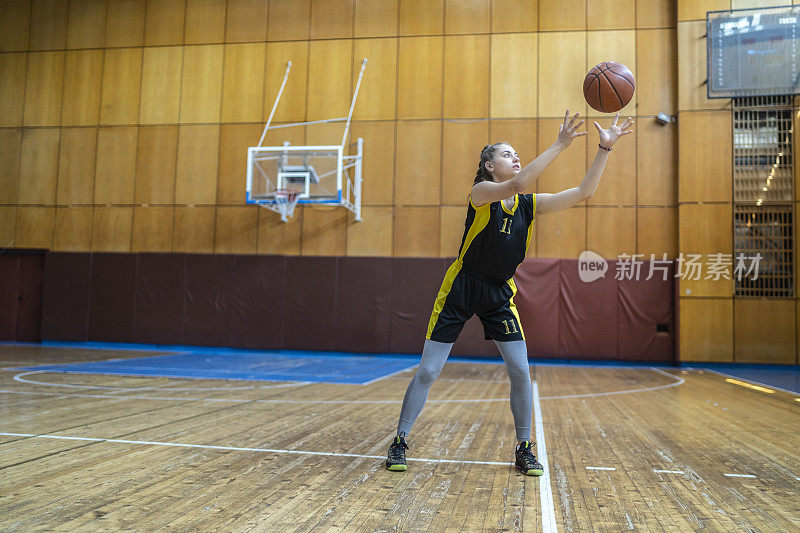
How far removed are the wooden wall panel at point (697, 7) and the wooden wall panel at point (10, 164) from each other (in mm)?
14450

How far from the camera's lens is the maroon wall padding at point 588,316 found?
1104 cm

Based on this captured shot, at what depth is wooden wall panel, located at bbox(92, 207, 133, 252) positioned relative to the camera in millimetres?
12656

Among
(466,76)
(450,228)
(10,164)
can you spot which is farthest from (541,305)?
(10,164)

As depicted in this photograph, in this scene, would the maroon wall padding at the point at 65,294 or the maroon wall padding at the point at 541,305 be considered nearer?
the maroon wall padding at the point at 541,305

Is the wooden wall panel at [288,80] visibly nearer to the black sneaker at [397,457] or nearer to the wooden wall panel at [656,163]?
the wooden wall panel at [656,163]

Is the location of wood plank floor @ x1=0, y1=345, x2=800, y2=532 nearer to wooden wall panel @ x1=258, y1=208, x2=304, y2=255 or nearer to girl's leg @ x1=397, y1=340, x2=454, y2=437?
girl's leg @ x1=397, y1=340, x2=454, y2=437

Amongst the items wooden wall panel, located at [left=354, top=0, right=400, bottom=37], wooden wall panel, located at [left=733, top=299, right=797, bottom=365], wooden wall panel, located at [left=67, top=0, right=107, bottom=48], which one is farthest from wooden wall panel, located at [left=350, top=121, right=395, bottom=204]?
wooden wall panel, located at [left=733, top=299, right=797, bottom=365]

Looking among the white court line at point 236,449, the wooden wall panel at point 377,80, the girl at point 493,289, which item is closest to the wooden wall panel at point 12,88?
the wooden wall panel at point 377,80

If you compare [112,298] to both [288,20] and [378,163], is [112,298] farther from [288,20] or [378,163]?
[288,20]

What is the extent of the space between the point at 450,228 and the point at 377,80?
3504 mm

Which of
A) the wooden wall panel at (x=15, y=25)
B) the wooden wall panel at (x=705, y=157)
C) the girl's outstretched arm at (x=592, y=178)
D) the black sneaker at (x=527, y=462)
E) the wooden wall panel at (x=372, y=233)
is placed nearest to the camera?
the girl's outstretched arm at (x=592, y=178)

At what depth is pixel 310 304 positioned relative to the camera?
11.9 metres

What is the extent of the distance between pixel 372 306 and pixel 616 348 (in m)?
4.82

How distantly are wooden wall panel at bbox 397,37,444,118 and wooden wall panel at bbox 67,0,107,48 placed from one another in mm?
7057
